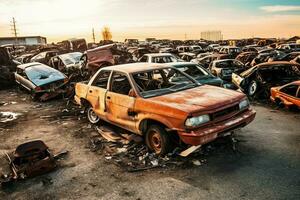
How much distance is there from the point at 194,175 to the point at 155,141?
115 centimetres

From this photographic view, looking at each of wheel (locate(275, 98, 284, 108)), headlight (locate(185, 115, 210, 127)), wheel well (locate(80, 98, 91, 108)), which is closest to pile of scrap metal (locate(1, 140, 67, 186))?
wheel well (locate(80, 98, 91, 108))

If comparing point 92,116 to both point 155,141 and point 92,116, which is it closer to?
point 92,116

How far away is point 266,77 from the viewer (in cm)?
1124

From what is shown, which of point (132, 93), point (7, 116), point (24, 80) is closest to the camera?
point (132, 93)

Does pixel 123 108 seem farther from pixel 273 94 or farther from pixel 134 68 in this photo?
pixel 273 94

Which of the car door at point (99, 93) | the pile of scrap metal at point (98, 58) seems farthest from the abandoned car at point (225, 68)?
the car door at point (99, 93)

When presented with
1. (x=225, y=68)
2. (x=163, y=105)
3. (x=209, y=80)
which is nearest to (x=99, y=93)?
(x=163, y=105)

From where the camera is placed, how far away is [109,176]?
5.27 m

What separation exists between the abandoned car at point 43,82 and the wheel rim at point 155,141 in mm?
7683

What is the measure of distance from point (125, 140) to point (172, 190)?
2493mm

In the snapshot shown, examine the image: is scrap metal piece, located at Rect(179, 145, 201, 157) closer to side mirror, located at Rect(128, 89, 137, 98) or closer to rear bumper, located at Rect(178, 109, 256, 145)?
rear bumper, located at Rect(178, 109, 256, 145)

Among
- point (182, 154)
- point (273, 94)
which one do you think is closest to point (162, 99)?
point (182, 154)

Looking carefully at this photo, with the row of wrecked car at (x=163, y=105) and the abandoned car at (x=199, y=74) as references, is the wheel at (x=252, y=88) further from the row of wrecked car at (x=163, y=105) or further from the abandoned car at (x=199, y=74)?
the abandoned car at (x=199, y=74)

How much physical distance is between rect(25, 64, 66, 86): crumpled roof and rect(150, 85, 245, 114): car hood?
834 cm
